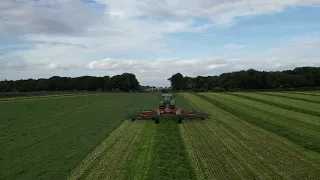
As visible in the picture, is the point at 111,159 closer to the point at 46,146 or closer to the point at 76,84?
the point at 46,146

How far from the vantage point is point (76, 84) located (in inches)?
7200

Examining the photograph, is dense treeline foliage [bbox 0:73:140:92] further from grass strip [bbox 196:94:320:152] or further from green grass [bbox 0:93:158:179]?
green grass [bbox 0:93:158:179]

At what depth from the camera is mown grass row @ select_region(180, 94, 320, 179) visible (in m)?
10.9

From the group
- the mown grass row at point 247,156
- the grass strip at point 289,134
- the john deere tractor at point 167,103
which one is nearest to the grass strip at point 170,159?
the mown grass row at point 247,156

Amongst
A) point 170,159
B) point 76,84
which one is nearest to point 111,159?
point 170,159

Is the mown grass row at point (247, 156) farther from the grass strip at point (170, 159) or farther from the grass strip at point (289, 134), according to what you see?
the grass strip at point (289, 134)

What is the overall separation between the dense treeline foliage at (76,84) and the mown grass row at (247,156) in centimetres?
14771

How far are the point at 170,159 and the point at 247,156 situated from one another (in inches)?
118

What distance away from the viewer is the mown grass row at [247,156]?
35.8ft

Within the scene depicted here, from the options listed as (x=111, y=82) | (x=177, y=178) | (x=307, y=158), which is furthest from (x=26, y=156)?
(x=111, y=82)

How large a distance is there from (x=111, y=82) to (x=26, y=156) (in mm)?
160036

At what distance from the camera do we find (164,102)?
3198 centimetres

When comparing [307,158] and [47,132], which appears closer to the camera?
[307,158]

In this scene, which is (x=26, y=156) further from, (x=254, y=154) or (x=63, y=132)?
(x=254, y=154)
